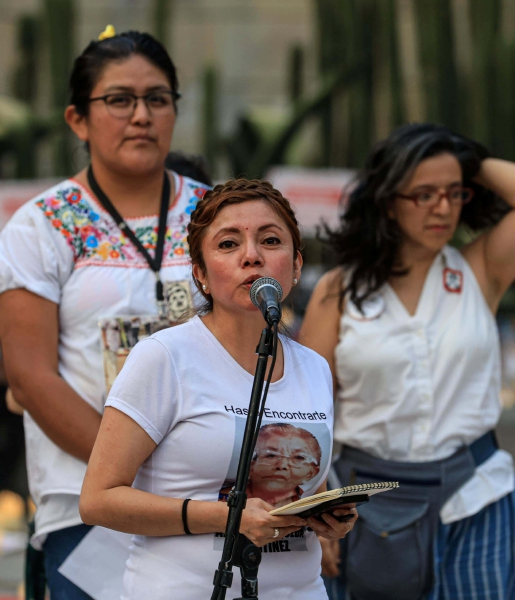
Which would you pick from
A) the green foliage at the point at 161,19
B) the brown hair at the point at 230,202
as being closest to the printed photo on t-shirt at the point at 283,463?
the brown hair at the point at 230,202

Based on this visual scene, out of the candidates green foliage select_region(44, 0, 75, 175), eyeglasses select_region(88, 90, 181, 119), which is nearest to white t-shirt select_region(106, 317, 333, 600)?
eyeglasses select_region(88, 90, 181, 119)

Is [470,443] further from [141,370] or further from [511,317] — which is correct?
[511,317]

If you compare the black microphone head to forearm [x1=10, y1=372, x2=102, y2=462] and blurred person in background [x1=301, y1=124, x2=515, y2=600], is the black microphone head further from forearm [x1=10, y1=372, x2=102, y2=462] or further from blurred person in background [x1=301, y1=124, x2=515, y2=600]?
blurred person in background [x1=301, y1=124, x2=515, y2=600]

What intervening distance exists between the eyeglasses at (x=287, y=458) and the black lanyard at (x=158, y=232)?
0.78 meters

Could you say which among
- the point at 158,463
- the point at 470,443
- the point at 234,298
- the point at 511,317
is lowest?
the point at 511,317

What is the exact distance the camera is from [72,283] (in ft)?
8.40

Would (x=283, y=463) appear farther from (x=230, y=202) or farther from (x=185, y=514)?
(x=230, y=202)

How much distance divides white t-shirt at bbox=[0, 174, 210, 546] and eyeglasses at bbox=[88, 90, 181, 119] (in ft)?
0.94

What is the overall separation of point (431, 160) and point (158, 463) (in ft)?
5.51

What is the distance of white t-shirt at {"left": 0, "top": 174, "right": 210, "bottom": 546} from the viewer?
254 cm

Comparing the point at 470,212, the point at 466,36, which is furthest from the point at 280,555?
the point at 466,36

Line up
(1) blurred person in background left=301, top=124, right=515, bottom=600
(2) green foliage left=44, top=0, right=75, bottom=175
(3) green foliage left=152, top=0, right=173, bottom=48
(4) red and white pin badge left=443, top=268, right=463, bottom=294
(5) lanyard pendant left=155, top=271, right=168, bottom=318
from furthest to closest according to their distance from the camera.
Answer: (3) green foliage left=152, top=0, right=173, bottom=48 → (2) green foliage left=44, top=0, right=75, bottom=175 → (4) red and white pin badge left=443, top=268, right=463, bottom=294 → (1) blurred person in background left=301, top=124, right=515, bottom=600 → (5) lanyard pendant left=155, top=271, right=168, bottom=318

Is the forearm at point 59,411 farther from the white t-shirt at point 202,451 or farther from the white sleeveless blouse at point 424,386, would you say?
the white sleeveless blouse at point 424,386

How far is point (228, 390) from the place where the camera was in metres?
1.99
